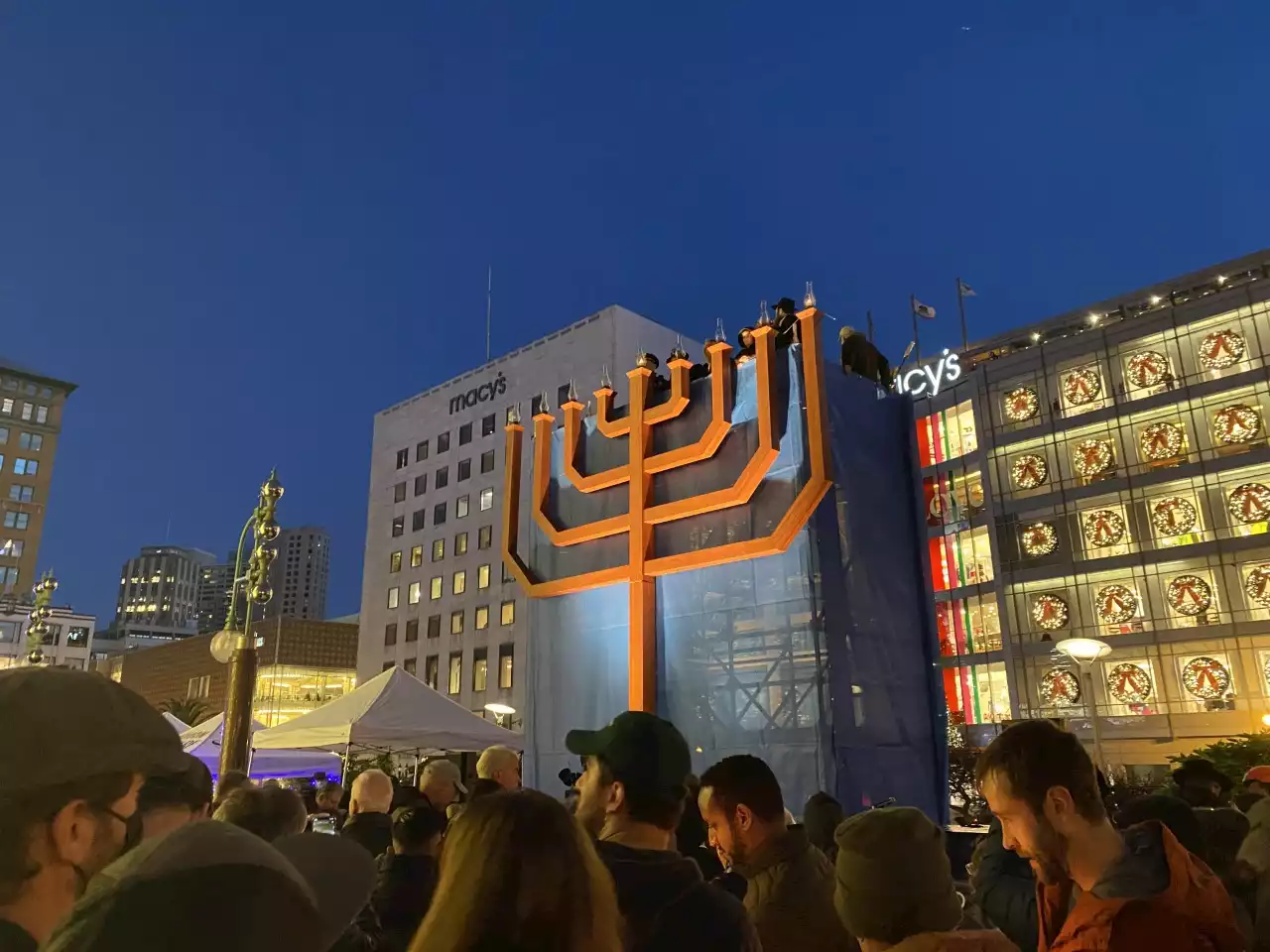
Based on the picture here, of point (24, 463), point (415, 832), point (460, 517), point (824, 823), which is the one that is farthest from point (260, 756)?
point (24, 463)

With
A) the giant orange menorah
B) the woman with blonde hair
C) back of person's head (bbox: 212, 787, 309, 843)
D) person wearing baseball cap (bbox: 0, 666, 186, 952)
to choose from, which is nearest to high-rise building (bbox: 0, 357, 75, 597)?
the giant orange menorah

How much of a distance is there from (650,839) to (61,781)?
1.72m

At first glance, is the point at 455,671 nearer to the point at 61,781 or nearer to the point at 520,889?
the point at 520,889

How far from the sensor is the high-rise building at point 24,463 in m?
77.3

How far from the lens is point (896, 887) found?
217 cm

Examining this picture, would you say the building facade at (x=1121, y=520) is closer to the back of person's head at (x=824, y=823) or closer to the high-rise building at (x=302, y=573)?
the back of person's head at (x=824, y=823)

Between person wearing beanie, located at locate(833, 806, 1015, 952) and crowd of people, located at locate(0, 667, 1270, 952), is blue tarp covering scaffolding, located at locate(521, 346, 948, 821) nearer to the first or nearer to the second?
crowd of people, located at locate(0, 667, 1270, 952)

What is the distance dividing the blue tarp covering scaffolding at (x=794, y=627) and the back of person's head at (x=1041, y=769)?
26.8ft

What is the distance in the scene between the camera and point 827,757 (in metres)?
10.2

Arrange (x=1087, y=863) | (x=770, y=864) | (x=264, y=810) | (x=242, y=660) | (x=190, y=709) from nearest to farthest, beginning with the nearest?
1. (x=1087, y=863)
2. (x=770, y=864)
3. (x=264, y=810)
4. (x=242, y=660)
5. (x=190, y=709)

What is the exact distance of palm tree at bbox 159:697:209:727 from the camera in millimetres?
52531

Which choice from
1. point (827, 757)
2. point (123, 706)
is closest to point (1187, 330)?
point (827, 757)

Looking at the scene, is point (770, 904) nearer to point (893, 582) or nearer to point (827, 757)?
point (827, 757)

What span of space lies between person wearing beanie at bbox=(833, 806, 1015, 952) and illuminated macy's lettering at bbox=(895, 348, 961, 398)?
35582 millimetres
